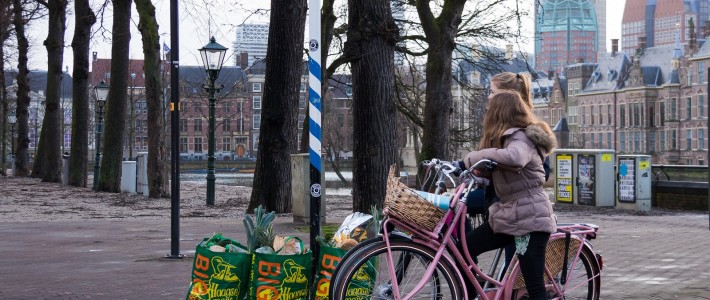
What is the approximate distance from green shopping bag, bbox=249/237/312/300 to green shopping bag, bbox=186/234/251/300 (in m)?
0.08

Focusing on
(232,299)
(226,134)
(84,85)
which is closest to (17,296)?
(232,299)

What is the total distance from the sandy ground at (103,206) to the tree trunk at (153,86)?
3.10 feet

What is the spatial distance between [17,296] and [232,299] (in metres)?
2.70

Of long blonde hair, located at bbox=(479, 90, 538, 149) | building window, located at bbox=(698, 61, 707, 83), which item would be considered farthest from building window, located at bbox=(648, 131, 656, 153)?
long blonde hair, located at bbox=(479, 90, 538, 149)

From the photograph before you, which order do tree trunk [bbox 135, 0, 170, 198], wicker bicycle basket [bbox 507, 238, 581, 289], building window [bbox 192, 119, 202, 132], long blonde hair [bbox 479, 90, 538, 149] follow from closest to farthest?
long blonde hair [bbox 479, 90, 538, 149] → wicker bicycle basket [bbox 507, 238, 581, 289] → tree trunk [bbox 135, 0, 170, 198] → building window [bbox 192, 119, 202, 132]

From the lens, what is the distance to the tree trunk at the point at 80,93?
3253 centimetres

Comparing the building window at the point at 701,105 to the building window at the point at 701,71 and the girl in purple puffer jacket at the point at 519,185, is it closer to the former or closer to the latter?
the building window at the point at 701,71

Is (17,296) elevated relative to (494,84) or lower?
lower

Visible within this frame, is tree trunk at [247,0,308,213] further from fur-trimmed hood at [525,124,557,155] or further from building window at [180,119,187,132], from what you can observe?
building window at [180,119,187,132]

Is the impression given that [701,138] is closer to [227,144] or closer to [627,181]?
[227,144]

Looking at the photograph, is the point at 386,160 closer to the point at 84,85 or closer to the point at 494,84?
the point at 494,84

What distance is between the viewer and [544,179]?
631cm

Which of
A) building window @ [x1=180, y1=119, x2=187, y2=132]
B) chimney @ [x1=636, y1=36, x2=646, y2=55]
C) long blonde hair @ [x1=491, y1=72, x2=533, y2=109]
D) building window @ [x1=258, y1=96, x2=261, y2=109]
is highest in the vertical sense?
chimney @ [x1=636, y1=36, x2=646, y2=55]

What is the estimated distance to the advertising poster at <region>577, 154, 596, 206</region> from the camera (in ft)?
82.9
